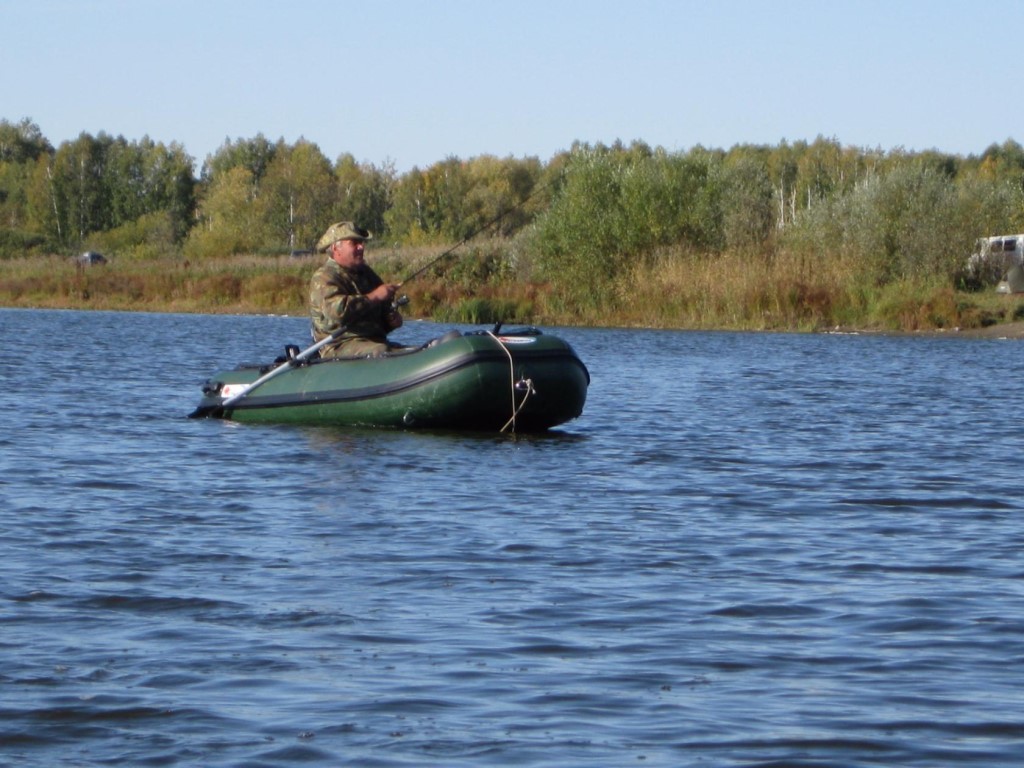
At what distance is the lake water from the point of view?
485 cm

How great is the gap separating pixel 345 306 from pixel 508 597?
19.8 feet

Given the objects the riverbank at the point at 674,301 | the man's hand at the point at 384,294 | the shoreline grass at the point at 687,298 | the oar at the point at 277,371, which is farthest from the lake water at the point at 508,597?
the shoreline grass at the point at 687,298

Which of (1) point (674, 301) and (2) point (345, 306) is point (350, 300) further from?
(1) point (674, 301)

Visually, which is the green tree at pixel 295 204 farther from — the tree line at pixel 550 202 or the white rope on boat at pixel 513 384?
the white rope on boat at pixel 513 384

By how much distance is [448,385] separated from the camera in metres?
11.8

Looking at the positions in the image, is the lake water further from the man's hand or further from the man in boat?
the man's hand

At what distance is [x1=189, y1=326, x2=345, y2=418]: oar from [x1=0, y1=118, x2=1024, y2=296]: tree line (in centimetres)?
308

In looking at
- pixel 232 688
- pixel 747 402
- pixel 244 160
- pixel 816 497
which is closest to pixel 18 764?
pixel 232 688

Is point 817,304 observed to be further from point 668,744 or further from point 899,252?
point 668,744

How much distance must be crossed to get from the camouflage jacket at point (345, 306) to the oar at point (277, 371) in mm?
78

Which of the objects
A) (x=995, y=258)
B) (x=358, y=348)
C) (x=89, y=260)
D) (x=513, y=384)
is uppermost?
(x=89, y=260)

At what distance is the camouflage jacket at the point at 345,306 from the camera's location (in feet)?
40.7

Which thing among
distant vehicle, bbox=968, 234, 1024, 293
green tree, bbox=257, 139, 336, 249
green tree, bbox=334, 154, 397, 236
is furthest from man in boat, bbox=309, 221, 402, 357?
green tree, bbox=334, 154, 397, 236

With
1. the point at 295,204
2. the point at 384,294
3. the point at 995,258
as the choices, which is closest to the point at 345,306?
the point at 384,294
